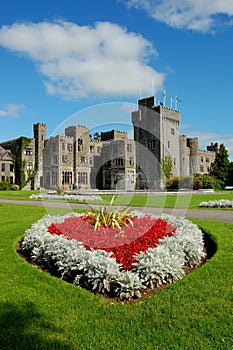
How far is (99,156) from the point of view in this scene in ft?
223

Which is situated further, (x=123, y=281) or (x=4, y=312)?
(x=123, y=281)

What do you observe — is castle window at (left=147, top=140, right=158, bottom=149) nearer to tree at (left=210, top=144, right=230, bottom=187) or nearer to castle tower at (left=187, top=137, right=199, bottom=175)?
tree at (left=210, top=144, right=230, bottom=187)

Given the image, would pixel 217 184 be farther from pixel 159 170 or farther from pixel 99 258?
pixel 99 258

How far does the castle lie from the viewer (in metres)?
61.2

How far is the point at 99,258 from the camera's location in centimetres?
630

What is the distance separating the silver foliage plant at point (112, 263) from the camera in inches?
231

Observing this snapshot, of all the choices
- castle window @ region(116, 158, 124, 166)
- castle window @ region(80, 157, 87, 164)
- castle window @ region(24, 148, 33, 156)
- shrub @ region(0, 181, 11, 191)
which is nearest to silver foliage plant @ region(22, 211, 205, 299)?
shrub @ region(0, 181, 11, 191)

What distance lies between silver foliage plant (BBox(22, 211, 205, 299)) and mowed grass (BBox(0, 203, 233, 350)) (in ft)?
1.04

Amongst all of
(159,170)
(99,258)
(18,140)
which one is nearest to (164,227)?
(99,258)

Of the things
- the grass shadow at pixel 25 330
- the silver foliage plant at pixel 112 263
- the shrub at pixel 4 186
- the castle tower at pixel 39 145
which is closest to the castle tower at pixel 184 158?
the castle tower at pixel 39 145

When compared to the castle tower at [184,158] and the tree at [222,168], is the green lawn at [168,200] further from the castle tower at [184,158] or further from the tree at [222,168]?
the castle tower at [184,158]

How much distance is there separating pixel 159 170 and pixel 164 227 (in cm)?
4700

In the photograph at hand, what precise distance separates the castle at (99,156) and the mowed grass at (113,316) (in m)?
52.3

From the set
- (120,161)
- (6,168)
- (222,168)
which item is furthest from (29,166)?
(222,168)
